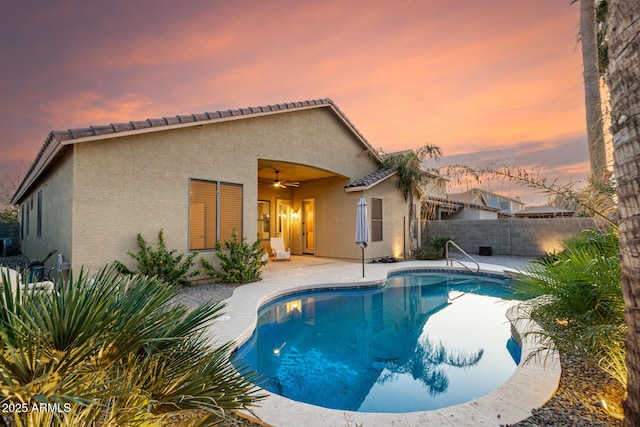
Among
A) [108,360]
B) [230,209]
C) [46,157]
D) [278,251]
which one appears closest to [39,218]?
[46,157]

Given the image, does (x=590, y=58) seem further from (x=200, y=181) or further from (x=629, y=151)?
(x=200, y=181)

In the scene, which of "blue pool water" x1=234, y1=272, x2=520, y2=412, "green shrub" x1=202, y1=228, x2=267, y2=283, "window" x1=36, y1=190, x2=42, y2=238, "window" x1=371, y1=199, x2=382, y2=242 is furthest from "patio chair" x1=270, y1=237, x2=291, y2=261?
"window" x1=36, y1=190, x2=42, y2=238

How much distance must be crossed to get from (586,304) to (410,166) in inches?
507

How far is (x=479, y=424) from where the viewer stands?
9.58 feet

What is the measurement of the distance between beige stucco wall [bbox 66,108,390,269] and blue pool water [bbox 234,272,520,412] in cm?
385

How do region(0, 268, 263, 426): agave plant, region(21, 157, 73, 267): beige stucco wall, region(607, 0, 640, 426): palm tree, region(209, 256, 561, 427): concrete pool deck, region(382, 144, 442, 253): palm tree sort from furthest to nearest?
region(382, 144, 442, 253): palm tree, region(21, 157, 73, 267): beige stucco wall, region(209, 256, 561, 427): concrete pool deck, region(607, 0, 640, 426): palm tree, region(0, 268, 263, 426): agave plant

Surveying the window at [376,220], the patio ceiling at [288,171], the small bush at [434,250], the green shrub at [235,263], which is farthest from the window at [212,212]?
the small bush at [434,250]

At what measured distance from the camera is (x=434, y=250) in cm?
1572

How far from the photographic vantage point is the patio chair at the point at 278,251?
15.1 metres

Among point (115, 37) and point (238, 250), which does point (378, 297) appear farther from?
point (115, 37)

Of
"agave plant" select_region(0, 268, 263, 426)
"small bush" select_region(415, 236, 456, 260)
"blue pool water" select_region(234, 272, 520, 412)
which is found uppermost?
"agave plant" select_region(0, 268, 263, 426)

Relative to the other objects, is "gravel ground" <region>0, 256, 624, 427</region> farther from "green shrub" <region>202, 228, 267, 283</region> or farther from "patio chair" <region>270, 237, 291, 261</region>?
"patio chair" <region>270, 237, 291, 261</region>

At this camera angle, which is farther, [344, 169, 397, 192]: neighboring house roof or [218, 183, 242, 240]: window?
[344, 169, 397, 192]: neighboring house roof

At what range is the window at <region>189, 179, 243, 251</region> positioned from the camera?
9.42m
